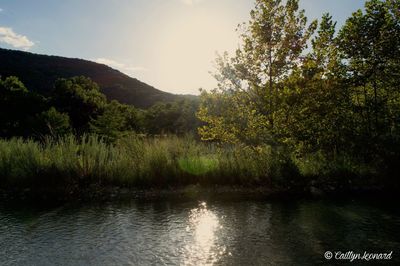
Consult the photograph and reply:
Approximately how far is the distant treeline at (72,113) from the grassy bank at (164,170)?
59.4 feet

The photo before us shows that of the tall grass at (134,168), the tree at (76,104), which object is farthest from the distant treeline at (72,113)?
the tall grass at (134,168)

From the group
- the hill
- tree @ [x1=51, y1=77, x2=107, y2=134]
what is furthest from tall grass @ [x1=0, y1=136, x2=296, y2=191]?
the hill

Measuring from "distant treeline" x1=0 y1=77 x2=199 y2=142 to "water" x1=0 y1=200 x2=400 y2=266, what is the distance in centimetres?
2128

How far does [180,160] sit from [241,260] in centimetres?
527

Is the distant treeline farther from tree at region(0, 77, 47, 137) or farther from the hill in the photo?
the hill

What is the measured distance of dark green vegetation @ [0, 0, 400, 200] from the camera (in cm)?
923

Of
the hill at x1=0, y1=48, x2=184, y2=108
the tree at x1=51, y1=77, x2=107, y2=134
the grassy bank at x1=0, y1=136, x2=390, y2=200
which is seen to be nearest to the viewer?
the grassy bank at x1=0, y1=136, x2=390, y2=200

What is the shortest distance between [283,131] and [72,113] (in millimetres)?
30738

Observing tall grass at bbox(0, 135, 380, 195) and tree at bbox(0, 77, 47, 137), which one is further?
tree at bbox(0, 77, 47, 137)

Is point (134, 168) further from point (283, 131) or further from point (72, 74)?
point (72, 74)

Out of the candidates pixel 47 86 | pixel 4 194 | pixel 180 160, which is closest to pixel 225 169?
pixel 180 160

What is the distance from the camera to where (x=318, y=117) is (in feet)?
33.0

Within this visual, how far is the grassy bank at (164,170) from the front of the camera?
9148mm

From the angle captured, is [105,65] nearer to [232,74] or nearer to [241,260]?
[232,74]
